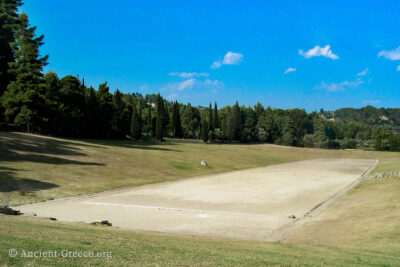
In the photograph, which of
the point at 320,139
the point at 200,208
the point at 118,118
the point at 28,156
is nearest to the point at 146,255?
the point at 200,208

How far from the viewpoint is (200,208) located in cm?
1923

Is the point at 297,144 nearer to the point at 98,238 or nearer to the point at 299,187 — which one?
the point at 299,187

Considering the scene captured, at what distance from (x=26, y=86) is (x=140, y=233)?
146ft

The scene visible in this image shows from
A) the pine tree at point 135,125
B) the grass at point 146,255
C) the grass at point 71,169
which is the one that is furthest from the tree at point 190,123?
the grass at point 146,255

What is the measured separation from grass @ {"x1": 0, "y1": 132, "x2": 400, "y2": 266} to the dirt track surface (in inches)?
74.4

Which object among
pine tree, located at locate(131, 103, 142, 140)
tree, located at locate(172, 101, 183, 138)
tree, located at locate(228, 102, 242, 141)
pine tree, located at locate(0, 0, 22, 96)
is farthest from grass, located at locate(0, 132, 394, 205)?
tree, located at locate(228, 102, 242, 141)

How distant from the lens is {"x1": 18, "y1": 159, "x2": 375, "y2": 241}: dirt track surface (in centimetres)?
1456

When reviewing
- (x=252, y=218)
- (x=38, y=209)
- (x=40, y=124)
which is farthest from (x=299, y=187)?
(x=40, y=124)

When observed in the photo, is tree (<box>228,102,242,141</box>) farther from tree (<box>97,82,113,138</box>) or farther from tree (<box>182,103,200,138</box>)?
tree (<box>97,82,113,138</box>)

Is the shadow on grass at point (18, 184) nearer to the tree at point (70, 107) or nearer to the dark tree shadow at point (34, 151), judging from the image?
the dark tree shadow at point (34, 151)

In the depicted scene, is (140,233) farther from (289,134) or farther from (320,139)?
(320,139)

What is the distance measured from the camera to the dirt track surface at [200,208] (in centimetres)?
1456

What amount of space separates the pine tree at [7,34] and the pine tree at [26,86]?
1.90m

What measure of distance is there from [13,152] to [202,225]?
2440cm
